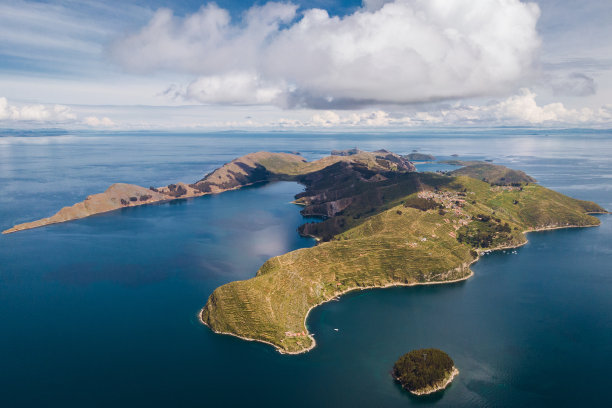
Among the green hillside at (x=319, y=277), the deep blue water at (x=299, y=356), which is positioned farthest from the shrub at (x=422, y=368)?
A: the green hillside at (x=319, y=277)

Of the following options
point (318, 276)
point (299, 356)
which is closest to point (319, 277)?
point (318, 276)

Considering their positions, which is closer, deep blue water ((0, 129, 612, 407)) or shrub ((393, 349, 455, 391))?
deep blue water ((0, 129, 612, 407))

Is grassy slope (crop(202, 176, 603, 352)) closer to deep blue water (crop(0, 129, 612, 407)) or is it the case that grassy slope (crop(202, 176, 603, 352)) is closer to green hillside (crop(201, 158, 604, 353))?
green hillside (crop(201, 158, 604, 353))

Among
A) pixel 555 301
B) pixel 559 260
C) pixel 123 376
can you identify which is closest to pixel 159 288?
pixel 123 376

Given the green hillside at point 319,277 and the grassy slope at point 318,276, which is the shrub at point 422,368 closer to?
the green hillside at point 319,277

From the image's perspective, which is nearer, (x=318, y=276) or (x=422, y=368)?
(x=422, y=368)

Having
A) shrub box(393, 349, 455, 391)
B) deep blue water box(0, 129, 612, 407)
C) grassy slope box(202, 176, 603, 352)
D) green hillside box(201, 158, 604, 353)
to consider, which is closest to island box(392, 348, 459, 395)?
shrub box(393, 349, 455, 391)

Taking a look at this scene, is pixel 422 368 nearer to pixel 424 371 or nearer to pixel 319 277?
pixel 424 371

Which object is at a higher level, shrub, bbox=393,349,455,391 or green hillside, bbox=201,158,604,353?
green hillside, bbox=201,158,604,353
